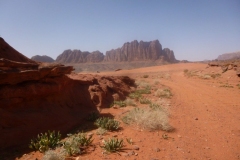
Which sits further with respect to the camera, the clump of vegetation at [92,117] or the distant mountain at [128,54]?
the distant mountain at [128,54]

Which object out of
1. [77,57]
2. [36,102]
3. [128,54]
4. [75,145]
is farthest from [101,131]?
[128,54]

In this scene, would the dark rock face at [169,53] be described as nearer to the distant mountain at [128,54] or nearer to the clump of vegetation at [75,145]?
the distant mountain at [128,54]

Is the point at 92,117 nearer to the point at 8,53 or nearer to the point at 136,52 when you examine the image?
the point at 8,53

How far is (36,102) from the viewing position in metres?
7.58

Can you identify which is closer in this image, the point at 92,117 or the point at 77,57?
the point at 92,117

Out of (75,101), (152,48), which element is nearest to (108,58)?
(152,48)

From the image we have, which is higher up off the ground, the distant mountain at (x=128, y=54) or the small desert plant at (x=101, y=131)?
the distant mountain at (x=128, y=54)

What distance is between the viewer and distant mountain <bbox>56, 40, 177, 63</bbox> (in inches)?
4382

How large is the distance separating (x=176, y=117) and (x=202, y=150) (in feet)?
10.0

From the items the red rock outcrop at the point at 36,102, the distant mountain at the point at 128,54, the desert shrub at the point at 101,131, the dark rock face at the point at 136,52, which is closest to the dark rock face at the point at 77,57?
the distant mountain at the point at 128,54

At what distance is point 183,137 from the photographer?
6.47 metres

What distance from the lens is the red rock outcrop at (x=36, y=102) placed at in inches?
251

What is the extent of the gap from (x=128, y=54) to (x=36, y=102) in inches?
4567

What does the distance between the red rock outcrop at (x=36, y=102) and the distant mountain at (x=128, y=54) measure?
4034 inches
